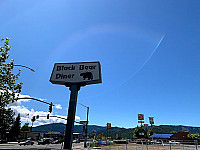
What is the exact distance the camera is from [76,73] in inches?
630

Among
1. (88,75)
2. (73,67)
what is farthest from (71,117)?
(73,67)

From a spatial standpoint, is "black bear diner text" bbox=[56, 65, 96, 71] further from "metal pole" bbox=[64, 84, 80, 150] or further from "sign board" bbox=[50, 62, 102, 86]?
"metal pole" bbox=[64, 84, 80, 150]

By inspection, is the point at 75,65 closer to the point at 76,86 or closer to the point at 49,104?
the point at 76,86

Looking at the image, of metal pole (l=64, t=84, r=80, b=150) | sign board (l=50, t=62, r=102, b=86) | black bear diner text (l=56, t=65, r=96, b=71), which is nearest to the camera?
metal pole (l=64, t=84, r=80, b=150)

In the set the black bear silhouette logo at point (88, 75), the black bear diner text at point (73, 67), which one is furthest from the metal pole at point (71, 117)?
the black bear diner text at point (73, 67)

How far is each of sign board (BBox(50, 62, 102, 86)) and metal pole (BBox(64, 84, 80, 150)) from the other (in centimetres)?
69

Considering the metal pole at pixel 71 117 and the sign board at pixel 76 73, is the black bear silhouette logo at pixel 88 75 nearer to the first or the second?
the sign board at pixel 76 73

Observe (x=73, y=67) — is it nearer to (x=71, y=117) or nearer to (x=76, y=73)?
(x=76, y=73)

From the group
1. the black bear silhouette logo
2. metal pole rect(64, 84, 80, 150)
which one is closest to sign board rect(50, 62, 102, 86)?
the black bear silhouette logo

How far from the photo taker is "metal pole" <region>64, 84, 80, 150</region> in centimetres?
1349

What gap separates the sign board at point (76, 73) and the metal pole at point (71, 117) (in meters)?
0.69

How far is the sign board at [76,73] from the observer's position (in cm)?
1545

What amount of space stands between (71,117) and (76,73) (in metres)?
4.21

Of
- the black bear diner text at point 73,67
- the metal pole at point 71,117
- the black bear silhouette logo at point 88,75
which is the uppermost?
the black bear diner text at point 73,67
